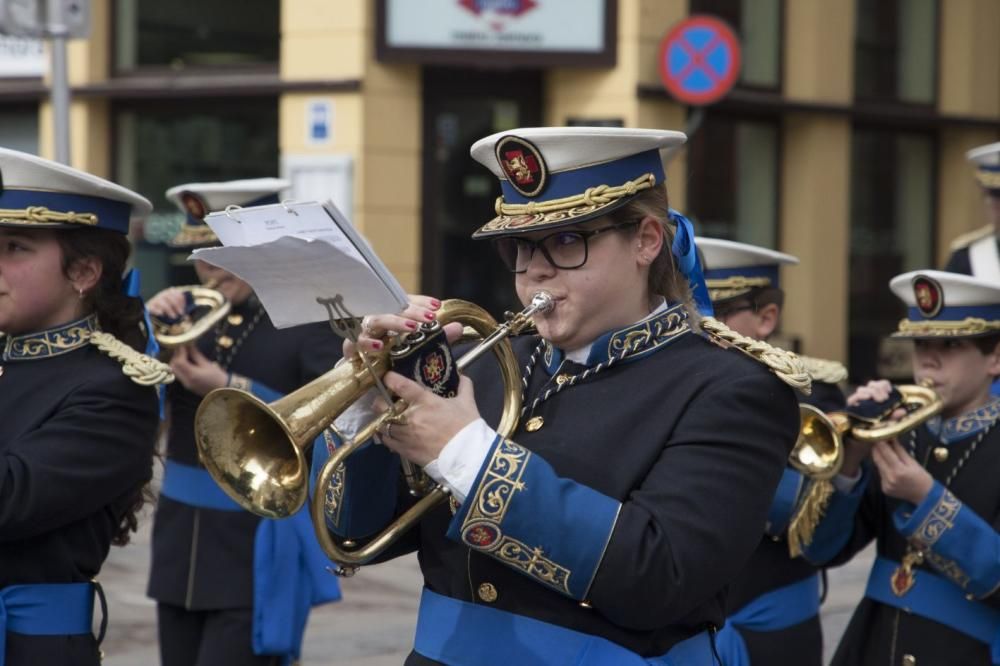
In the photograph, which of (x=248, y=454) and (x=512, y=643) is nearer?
(x=248, y=454)

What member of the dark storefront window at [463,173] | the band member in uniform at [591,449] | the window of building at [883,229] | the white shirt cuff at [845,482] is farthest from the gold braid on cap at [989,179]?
the window of building at [883,229]

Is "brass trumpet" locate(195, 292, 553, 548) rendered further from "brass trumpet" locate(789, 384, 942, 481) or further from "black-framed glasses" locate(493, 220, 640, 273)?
"brass trumpet" locate(789, 384, 942, 481)

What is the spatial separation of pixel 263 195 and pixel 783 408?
3.40 m

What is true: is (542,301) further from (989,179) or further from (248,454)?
(989,179)

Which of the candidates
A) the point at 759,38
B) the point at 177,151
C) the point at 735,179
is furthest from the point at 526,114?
the point at 177,151

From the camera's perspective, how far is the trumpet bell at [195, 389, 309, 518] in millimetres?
3133

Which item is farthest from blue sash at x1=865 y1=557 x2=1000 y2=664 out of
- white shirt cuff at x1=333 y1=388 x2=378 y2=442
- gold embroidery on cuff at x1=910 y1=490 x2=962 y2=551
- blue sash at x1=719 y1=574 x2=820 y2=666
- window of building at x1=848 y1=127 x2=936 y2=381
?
window of building at x1=848 y1=127 x2=936 y2=381

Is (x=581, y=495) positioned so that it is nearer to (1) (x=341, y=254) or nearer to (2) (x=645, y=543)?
(2) (x=645, y=543)

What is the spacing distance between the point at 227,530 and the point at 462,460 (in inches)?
124

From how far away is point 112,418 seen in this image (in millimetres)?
4031

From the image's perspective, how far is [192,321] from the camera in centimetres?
616

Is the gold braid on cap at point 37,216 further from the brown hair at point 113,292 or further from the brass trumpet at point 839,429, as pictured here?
the brass trumpet at point 839,429

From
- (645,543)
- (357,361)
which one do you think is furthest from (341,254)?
(645,543)

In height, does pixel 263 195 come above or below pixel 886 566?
above
